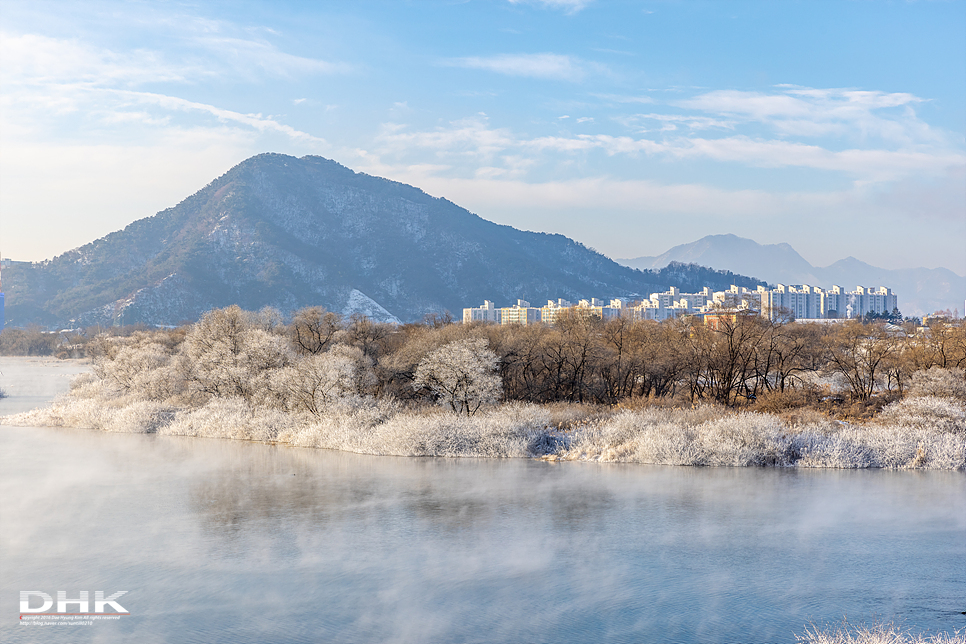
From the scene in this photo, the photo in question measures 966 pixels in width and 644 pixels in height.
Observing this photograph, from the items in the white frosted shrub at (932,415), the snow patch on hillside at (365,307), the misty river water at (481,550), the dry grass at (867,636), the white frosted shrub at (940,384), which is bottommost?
the misty river water at (481,550)

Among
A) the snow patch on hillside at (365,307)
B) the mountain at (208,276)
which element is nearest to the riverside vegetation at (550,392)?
the mountain at (208,276)

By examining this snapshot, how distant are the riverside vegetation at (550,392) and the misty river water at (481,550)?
1.95 m

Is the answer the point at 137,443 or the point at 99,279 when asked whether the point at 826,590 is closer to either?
the point at 137,443

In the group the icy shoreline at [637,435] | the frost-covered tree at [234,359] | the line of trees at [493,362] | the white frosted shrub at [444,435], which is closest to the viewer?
the icy shoreline at [637,435]

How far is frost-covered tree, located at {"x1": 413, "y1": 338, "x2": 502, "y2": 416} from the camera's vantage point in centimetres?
3228

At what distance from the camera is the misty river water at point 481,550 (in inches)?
482

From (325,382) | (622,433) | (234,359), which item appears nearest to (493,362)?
(325,382)

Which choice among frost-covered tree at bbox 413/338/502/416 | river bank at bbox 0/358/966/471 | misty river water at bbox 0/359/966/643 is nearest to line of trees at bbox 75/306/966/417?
frost-covered tree at bbox 413/338/502/416

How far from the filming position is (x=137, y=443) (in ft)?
104

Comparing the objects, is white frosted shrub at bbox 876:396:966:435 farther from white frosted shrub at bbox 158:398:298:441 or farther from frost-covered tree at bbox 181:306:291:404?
frost-covered tree at bbox 181:306:291:404

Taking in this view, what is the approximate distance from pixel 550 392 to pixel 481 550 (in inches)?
911

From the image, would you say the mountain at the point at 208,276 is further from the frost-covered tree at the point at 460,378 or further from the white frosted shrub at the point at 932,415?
the white frosted shrub at the point at 932,415

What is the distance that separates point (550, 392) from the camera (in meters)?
38.8

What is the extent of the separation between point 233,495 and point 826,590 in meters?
15.4
